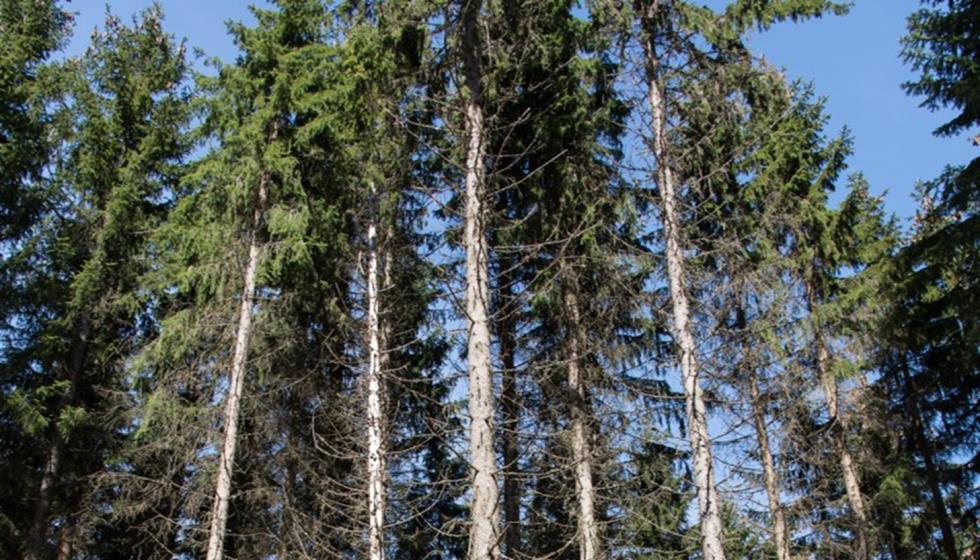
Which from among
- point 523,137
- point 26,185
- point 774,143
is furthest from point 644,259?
point 26,185

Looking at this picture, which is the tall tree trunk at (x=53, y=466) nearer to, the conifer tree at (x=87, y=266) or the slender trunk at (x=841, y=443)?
the conifer tree at (x=87, y=266)

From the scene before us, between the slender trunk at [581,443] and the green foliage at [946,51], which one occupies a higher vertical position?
the green foliage at [946,51]

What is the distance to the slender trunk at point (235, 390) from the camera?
948cm

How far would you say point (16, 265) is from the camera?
12.5m

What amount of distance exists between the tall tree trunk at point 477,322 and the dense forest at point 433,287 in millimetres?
68

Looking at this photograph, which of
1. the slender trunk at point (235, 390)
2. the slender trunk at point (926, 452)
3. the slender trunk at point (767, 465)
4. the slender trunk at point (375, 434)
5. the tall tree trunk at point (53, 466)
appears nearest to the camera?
the slender trunk at point (375, 434)

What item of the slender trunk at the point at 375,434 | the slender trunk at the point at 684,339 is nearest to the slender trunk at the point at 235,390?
the slender trunk at the point at 375,434

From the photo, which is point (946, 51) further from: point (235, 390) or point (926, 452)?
point (235, 390)

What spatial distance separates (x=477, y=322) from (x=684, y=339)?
8.30 feet

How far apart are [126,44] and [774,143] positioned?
13776mm

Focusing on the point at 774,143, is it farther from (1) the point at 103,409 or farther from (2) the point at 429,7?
(1) the point at 103,409

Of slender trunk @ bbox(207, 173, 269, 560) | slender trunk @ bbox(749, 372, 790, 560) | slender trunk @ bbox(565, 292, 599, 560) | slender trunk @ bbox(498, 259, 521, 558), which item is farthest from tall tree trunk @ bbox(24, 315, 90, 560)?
slender trunk @ bbox(749, 372, 790, 560)

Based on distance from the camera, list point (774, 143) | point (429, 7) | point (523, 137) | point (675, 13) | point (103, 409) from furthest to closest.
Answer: point (774, 143)
point (103, 409)
point (523, 137)
point (675, 13)
point (429, 7)

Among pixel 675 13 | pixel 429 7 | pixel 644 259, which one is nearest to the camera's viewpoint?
pixel 429 7
